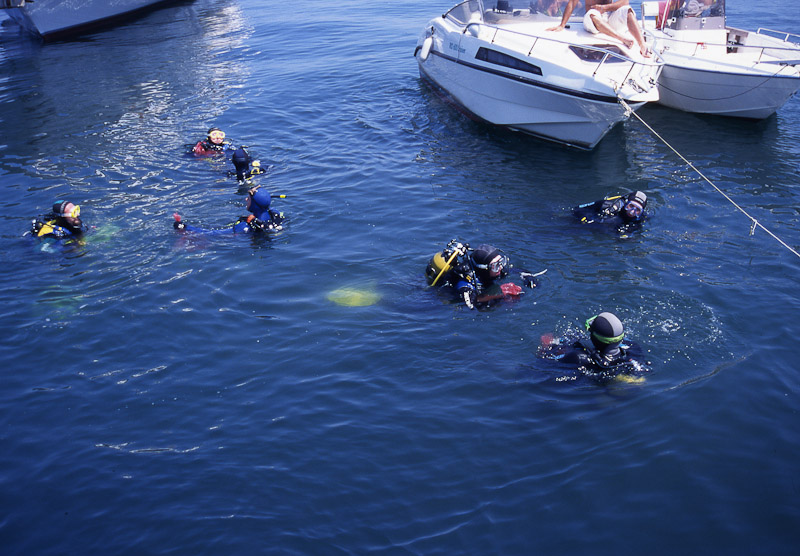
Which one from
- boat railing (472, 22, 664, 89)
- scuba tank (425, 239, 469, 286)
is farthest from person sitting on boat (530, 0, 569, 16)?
scuba tank (425, 239, 469, 286)

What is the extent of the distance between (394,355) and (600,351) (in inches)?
94.7

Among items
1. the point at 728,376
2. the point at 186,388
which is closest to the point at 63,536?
the point at 186,388

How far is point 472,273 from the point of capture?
324 inches

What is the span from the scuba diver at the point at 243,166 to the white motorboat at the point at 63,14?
1596 centimetres

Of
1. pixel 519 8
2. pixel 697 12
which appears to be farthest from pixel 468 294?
pixel 697 12

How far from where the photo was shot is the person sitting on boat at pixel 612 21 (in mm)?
12977

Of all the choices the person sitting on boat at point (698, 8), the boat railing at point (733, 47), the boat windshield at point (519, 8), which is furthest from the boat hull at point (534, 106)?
the person sitting on boat at point (698, 8)

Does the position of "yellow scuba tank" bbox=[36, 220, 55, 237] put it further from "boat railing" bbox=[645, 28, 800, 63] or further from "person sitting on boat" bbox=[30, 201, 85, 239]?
"boat railing" bbox=[645, 28, 800, 63]

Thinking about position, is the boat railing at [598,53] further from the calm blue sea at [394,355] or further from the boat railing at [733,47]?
the boat railing at [733,47]

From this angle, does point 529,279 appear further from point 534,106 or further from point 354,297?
point 534,106

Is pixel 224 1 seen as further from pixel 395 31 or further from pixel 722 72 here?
pixel 722 72

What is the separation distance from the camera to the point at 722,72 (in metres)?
13.6

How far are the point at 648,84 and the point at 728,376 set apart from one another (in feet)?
23.5

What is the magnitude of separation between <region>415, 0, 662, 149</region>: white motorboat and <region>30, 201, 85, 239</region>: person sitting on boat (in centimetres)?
868
